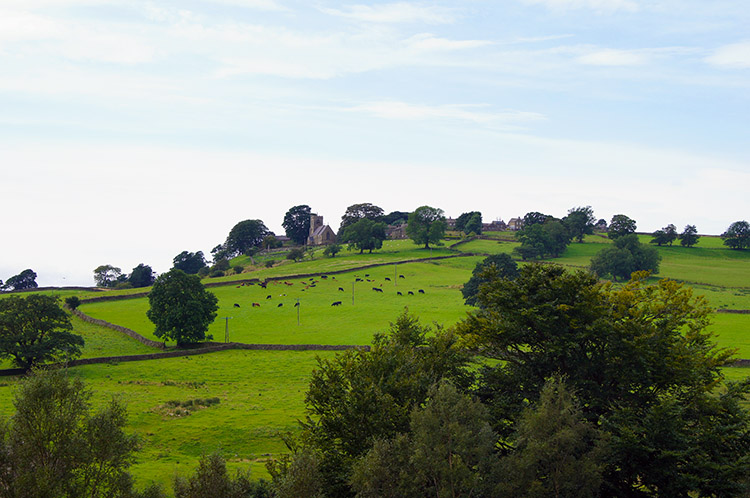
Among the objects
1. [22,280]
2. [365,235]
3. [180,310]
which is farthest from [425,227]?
[22,280]

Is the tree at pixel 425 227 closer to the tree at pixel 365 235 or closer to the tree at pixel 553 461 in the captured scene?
the tree at pixel 365 235

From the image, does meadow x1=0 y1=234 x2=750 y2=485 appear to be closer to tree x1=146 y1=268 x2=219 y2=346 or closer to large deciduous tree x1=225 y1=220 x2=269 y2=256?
tree x1=146 y1=268 x2=219 y2=346

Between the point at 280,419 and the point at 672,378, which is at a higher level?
the point at 672,378

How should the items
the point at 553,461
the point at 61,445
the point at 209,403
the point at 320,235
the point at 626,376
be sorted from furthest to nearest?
the point at 320,235, the point at 209,403, the point at 626,376, the point at 553,461, the point at 61,445

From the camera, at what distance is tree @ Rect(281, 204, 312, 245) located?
19275cm

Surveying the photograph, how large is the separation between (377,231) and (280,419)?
114550 mm

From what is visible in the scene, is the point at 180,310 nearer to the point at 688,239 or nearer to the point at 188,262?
the point at 188,262

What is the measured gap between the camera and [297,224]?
193 meters

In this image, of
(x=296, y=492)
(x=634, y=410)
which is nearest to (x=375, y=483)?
(x=296, y=492)

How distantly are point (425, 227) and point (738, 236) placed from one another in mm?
85767

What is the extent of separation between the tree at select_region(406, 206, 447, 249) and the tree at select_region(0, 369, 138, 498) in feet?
429

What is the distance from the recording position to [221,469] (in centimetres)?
2089

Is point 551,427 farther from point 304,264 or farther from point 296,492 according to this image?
point 304,264

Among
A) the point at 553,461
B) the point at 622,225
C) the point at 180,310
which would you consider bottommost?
the point at 553,461
